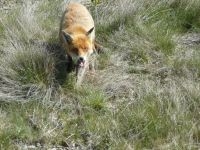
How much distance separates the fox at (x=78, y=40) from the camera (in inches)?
220

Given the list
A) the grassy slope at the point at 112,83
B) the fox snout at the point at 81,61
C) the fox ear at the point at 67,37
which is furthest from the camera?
the fox ear at the point at 67,37

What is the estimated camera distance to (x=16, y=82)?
18.3 ft

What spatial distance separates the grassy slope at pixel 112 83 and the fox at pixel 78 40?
149mm

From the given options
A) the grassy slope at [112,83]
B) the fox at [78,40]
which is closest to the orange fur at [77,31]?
the fox at [78,40]

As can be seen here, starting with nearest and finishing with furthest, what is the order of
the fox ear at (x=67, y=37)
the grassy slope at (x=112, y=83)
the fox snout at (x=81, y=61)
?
1. the grassy slope at (x=112, y=83)
2. the fox snout at (x=81, y=61)
3. the fox ear at (x=67, y=37)

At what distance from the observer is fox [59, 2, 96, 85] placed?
559 centimetres

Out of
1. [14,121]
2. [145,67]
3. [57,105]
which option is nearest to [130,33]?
[145,67]

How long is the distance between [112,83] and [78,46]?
1.81 ft

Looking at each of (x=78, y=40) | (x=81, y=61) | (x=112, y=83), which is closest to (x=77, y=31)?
(x=78, y=40)

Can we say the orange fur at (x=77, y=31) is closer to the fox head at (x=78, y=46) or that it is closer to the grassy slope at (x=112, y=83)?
the fox head at (x=78, y=46)

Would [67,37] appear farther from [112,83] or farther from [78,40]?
[112,83]

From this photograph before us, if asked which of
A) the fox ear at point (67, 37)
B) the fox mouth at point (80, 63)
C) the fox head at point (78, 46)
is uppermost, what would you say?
the fox ear at point (67, 37)

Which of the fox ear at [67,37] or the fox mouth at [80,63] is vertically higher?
the fox ear at [67,37]

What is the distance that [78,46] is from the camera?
559cm
